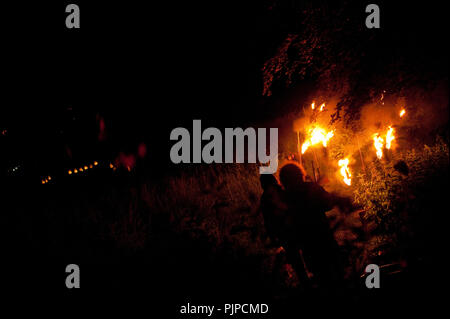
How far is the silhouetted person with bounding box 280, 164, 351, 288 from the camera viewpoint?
3.56 metres

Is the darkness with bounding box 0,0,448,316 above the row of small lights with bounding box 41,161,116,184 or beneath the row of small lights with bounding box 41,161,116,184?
above

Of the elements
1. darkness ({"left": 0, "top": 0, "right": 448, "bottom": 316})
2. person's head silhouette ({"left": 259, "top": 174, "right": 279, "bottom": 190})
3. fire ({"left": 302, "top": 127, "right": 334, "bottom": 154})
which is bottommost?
person's head silhouette ({"left": 259, "top": 174, "right": 279, "bottom": 190})

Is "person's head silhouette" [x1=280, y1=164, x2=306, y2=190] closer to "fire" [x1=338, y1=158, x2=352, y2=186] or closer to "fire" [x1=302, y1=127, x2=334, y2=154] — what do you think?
"fire" [x1=338, y1=158, x2=352, y2=186]

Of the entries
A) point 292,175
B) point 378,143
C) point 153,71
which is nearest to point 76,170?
point 153,71

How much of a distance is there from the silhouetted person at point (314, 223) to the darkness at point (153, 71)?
58.1 inches

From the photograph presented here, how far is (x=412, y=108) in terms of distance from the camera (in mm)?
5879

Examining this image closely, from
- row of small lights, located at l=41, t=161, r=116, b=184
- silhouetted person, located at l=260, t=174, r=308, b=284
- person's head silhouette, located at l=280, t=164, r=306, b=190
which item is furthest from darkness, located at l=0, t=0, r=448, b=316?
person's head silhouette, located at l=280, t=164, r=306, b=190

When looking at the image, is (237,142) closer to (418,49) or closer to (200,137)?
(200,137)

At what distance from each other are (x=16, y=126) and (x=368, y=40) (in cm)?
971

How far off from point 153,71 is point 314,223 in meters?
7.82

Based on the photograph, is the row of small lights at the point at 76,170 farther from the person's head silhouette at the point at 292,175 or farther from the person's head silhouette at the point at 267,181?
the person's head silhouette at the point at 292,175

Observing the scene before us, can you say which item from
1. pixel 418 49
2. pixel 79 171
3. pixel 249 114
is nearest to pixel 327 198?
pixel 418 49

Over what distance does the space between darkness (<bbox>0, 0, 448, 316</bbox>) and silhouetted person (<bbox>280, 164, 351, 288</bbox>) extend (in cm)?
147

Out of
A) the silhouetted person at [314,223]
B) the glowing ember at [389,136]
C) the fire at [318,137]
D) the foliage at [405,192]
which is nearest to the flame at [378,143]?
the glowing ember at [389,136]
